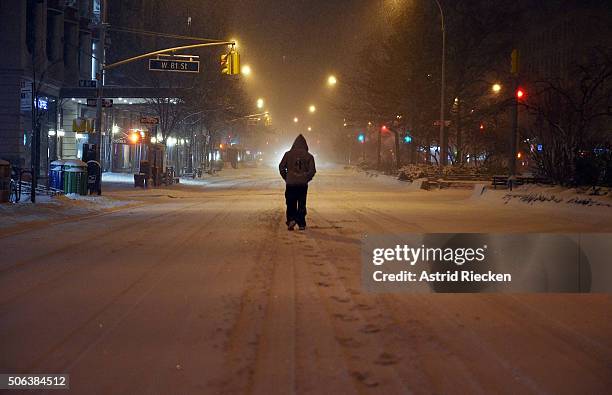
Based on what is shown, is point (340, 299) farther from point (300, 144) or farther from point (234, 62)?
point (234, 62)

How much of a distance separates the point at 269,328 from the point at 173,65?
23.7 meters

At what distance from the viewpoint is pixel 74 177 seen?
27094 millimetres

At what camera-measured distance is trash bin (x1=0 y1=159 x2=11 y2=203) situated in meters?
20.8

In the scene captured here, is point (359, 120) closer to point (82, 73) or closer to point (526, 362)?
point (82, 73)

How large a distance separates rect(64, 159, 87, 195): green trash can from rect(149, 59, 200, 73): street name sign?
194 inches

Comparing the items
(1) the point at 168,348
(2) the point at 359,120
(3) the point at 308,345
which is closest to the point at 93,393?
(1) the point at 168,348

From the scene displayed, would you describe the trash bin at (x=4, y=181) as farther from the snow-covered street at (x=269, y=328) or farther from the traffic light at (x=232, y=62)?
the traffic light at (x=232, y=62)

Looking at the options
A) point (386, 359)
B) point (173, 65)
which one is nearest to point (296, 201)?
point (386, 359)

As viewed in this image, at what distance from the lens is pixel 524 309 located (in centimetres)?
795

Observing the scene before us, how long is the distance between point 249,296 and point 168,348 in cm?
230

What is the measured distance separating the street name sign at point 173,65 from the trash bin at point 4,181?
918 cm

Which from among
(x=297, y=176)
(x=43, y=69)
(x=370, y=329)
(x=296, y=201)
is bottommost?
(x=370, y=329)
